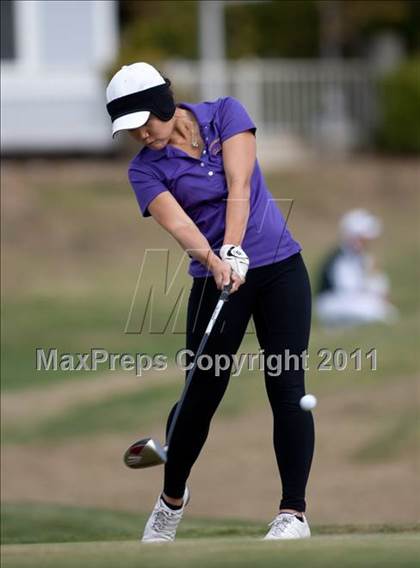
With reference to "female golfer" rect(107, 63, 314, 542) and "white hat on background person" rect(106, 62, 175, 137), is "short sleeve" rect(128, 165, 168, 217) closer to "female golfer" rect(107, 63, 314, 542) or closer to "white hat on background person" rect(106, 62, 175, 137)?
"female golfer" rect(107, 63, 314, 542)

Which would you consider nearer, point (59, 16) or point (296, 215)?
point (296, 215)

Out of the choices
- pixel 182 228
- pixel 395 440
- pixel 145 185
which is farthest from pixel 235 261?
pixel 395 440

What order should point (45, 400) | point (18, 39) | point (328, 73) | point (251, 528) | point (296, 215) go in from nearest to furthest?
point (251, 528)
point (45, 400)
point (296, 215)
point (18, 39)
point (328, 73)

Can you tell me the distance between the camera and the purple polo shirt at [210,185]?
18.4ft

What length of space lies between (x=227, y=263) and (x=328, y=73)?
19.6m

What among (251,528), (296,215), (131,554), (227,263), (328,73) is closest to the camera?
(131,554)

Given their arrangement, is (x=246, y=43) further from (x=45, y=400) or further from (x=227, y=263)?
(x=227, y=263)

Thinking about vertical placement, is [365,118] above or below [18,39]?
below

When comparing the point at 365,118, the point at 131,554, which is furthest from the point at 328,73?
the point at 131,554

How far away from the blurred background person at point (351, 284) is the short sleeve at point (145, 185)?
8.85 metres

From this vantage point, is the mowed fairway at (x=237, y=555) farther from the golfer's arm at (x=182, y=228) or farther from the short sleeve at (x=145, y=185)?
the short sleeve at (x=145, y=185)

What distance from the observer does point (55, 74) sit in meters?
22.0

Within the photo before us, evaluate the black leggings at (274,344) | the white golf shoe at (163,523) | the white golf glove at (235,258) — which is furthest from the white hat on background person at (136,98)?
the white golf shoe at (163,523)

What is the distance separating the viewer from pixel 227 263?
17.7ft
